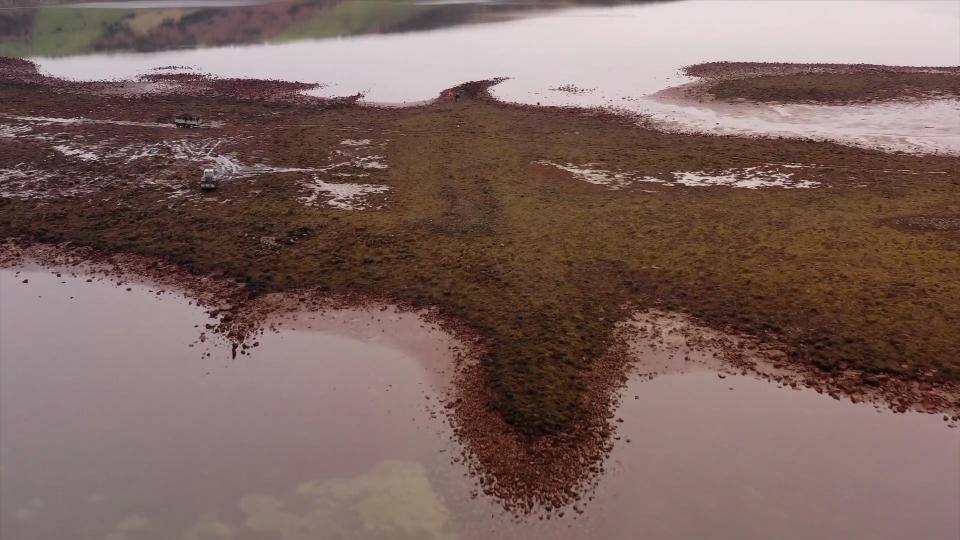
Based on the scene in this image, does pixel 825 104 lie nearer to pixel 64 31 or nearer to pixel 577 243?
pixel 577 243

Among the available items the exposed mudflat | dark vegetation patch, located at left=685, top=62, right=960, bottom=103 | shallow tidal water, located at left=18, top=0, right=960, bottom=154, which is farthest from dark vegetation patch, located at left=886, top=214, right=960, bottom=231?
dark vegetation patch, located at left=685, top=62, right=960, bottom=103

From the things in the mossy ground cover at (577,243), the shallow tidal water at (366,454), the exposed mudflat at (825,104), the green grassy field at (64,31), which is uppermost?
the green grassy field at (64,31)

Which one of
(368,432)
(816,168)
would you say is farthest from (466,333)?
(816,168)

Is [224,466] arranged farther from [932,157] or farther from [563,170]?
[932,157]

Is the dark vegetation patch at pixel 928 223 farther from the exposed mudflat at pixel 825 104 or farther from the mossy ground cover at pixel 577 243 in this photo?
the exposed mudflat at pixel 825 104

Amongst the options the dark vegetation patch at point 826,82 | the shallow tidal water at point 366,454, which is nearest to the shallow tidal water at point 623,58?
the dark vegetation patch at point 826,82

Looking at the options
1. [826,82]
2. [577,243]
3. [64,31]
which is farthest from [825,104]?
[64,31]

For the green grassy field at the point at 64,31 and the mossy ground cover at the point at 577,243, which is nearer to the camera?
the mossy ground cover at the point at 577,243
